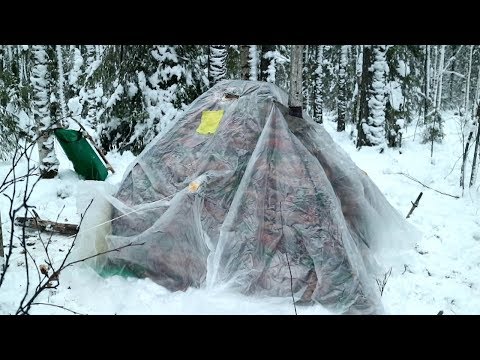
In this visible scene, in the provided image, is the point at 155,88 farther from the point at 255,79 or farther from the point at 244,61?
the point at 255,79

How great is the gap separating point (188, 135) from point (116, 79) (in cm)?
561

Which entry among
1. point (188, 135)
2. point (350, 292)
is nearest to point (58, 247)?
point (188, 135)

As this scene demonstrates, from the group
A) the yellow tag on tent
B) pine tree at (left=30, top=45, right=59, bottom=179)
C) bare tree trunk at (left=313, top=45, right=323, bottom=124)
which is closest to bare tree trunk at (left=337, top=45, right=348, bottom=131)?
bare tree trunk at (left=313, top=45, right=323, bottom=124)

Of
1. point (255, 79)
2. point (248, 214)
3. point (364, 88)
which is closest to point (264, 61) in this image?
point (255, 79)

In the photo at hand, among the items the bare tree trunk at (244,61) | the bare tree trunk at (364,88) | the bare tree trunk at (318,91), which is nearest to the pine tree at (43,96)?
the bare tree trunk at (244,61)

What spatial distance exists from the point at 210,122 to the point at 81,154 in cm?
385

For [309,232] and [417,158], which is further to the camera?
[417,158]

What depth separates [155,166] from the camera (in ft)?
15.2

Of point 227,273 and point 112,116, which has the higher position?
point 112,116

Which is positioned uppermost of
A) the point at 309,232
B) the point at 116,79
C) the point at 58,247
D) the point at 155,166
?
the point at 116,79

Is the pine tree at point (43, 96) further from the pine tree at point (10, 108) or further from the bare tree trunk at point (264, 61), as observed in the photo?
the bare tree trunk at point (264, 61)
